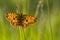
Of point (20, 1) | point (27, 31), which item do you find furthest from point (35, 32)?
point (20, 1)

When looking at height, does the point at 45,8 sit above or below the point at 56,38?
above

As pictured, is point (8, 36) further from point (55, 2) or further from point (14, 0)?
point (55, 2)
